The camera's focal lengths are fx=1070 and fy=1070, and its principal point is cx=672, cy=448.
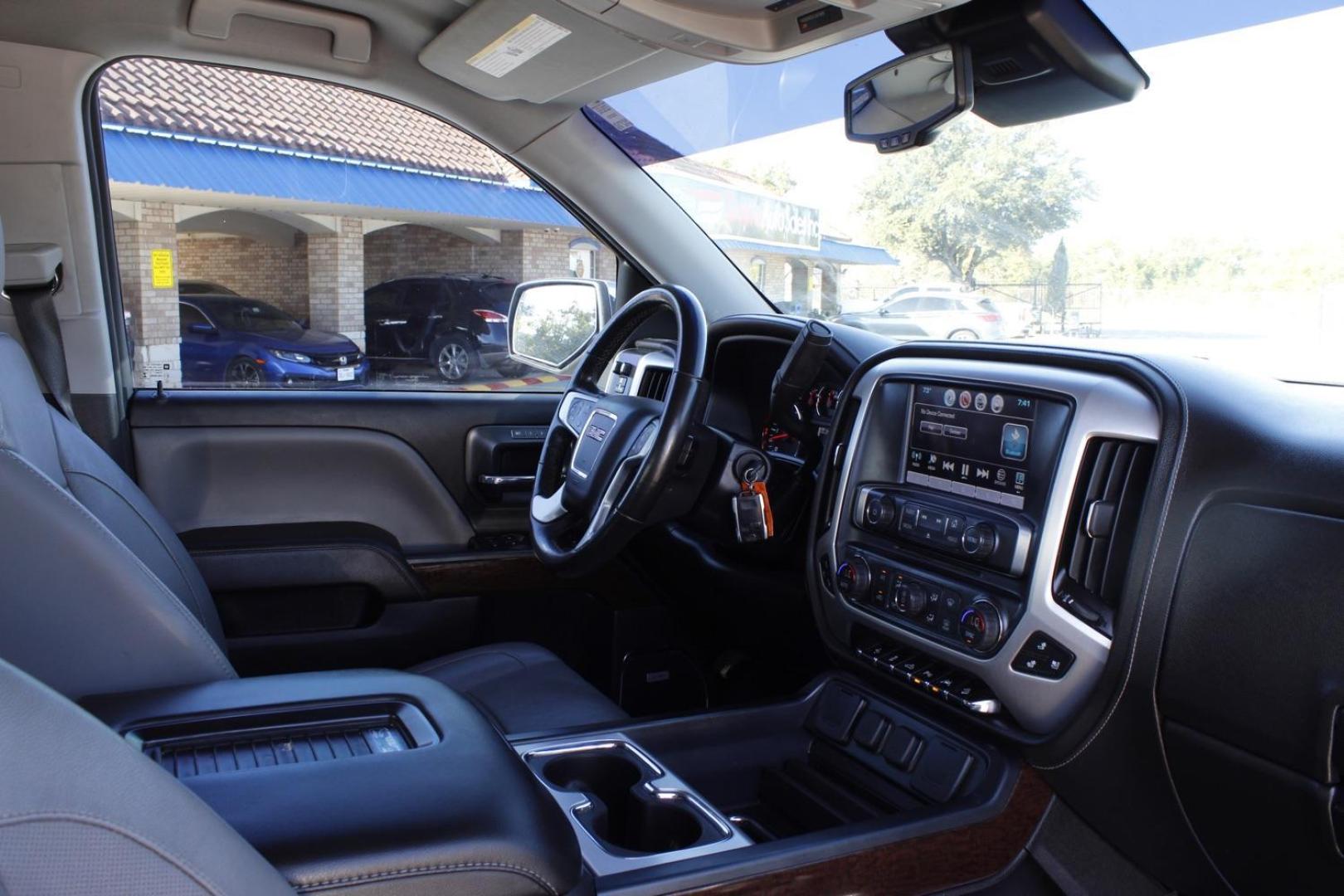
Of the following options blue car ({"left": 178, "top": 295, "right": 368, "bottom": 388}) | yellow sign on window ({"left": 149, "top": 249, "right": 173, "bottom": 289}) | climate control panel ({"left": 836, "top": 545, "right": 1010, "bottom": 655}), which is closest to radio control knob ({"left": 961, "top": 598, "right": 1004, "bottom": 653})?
climate control panel ({"left": 836, "top": 545, "right": 1010, "bottom": 655})

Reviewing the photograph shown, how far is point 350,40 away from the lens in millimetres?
2572

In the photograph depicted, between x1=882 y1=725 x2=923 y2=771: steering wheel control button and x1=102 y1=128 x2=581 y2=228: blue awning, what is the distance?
1.71 meters

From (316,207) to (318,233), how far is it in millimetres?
70

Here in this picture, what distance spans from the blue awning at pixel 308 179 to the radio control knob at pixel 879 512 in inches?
58.2

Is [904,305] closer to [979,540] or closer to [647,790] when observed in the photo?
[979,540]

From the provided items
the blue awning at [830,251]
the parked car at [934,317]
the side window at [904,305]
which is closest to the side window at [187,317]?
the blue awning at [830,251]

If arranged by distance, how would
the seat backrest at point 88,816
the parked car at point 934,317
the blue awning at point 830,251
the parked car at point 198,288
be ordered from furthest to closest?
the parked car at point 198,288 < the blue awning at point 830,251 < the parked car at point 934,317 < the seat backrest at point 88,816

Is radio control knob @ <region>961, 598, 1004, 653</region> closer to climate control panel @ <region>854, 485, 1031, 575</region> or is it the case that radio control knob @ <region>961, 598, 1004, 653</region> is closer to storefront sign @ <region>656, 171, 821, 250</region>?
climate control panel @ <region>854, 485, 1031, 575</region>

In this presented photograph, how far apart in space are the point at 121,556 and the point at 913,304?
1532mm

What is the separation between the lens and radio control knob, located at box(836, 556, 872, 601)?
1.80 meters

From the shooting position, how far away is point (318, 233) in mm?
2979

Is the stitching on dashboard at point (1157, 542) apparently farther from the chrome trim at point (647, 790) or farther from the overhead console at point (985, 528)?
the chrome trim at point (647, 790)

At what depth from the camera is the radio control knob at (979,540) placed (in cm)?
155

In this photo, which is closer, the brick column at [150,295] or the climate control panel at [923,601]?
the climate control panel at [923,601]
